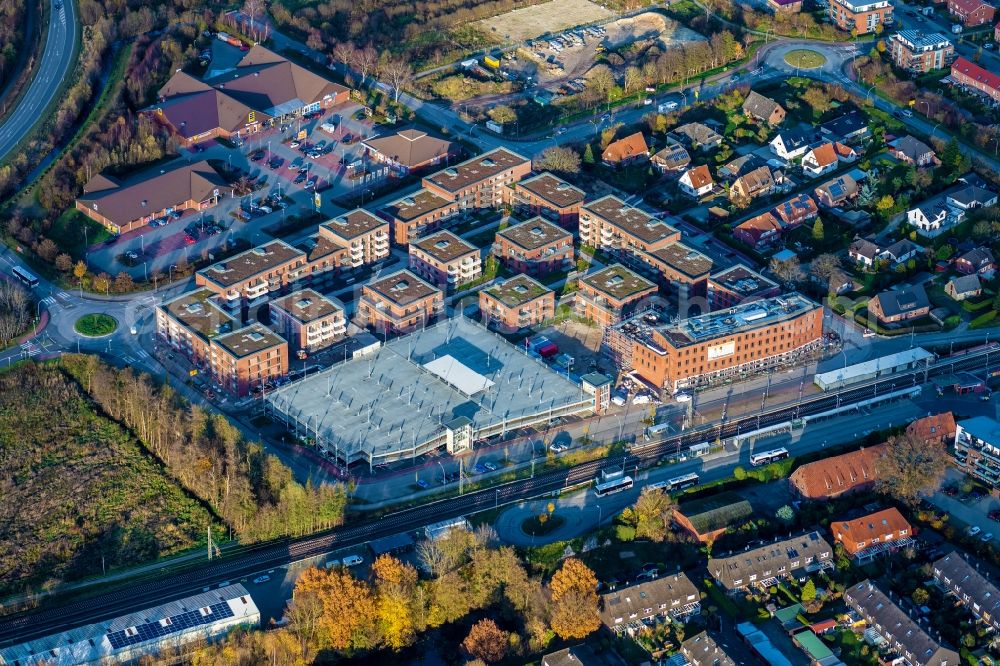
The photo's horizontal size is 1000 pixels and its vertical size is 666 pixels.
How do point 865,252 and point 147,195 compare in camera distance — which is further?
point 147,195

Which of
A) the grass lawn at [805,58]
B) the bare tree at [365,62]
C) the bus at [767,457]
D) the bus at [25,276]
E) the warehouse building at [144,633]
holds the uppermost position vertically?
the bare tree at [365,62]

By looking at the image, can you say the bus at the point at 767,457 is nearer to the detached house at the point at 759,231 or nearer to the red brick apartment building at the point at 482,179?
the detached house at the point at 759,231

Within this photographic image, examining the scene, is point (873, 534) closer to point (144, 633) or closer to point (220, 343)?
point (144, 633)

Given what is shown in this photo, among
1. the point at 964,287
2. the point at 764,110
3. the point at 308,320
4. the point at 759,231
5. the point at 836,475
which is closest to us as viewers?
the point at 836,475

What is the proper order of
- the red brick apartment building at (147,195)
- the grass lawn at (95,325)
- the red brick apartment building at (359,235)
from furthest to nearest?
the red brick apartment building at (147,195) < the red brick apartment building at (359,235) < the grass lawn at (95,325)

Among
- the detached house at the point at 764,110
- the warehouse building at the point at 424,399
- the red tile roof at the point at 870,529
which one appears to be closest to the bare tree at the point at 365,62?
the detached house at the point at 764,110

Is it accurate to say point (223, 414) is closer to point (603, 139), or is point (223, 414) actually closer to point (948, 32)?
point (603, 139)

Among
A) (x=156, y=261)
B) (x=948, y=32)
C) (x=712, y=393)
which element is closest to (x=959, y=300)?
(x=712, y=393)

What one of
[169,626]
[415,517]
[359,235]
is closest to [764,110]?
[359,235]
